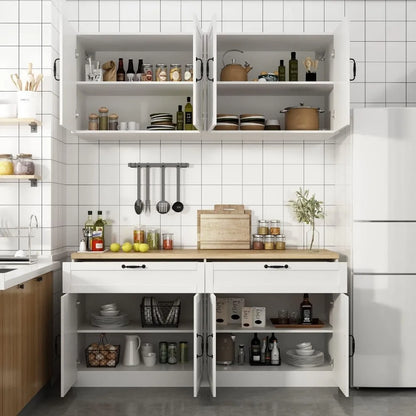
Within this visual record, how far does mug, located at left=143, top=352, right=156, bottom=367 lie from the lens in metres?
3.81

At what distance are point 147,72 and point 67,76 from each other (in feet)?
1.89

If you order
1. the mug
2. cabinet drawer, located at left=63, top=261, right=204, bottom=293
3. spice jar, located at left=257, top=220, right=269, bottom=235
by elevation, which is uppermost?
spice jar, located at left=257, top=220, right=269, bottom=235

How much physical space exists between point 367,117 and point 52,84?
1.99 metres

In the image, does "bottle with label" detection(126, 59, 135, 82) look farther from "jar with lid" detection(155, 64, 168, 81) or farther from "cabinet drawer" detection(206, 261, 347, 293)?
"cabinet drawer" detection(206, 261, 347, 293)

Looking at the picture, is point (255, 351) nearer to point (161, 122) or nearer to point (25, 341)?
point (25, 341)

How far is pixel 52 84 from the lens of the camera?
12.2 ft

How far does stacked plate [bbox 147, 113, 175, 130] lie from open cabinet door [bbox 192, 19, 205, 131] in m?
0.21

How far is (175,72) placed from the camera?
147 inches

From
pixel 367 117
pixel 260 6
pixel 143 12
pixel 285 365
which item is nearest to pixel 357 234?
pixel 367 117

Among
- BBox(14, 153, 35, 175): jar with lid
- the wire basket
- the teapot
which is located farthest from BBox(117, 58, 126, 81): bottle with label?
the wire basket

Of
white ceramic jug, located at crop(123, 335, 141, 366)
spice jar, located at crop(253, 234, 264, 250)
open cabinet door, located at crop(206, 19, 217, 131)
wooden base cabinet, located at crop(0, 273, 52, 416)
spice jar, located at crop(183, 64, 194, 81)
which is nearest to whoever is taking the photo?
wooden base cabinet, located at crop(0, 273, 52, 416)

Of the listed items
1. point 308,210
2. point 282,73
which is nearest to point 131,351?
point 308,210

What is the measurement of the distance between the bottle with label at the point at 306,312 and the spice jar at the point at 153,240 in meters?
1.06

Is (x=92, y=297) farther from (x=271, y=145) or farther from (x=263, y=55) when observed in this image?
(x=263, y=55)
